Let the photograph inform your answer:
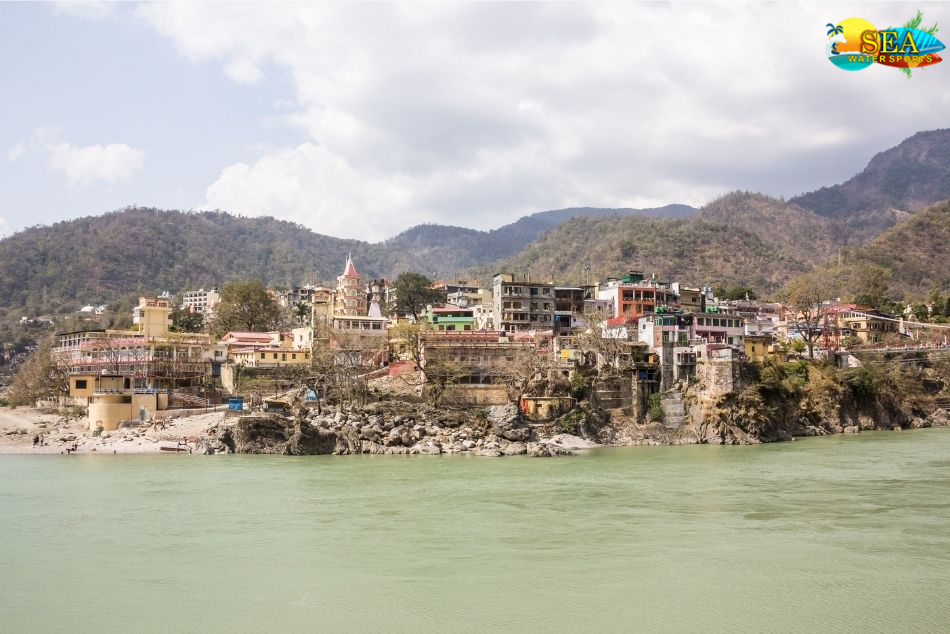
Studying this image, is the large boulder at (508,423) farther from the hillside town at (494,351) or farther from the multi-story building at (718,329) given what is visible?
the multi-story building at (718,329)

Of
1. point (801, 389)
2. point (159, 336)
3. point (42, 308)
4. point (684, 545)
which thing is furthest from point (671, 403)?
point (42, 308)

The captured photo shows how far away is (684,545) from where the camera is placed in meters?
17.1

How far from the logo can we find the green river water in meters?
12.4

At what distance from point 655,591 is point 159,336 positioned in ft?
130

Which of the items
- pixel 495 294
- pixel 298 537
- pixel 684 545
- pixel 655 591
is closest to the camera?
pixel 655 591

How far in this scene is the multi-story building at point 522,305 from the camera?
50188 millimetres

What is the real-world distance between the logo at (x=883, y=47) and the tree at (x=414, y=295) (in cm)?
4162

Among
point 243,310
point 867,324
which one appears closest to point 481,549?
point 867,324

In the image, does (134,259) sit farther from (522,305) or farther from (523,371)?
(523,371)

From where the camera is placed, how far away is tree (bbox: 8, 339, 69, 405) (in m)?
47.7

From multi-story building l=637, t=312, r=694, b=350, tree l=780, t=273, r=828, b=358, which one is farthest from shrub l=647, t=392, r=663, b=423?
tree l=780, t=273, r=828, b=358

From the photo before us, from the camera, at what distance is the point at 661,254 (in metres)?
97.6

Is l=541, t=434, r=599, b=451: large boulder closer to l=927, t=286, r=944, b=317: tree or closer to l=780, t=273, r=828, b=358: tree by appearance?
l=780, t=273, r=828, b=358: tree

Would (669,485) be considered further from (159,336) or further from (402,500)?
(159,336)
